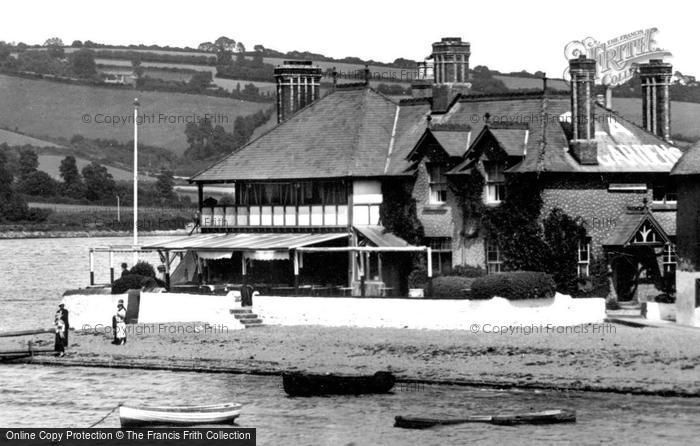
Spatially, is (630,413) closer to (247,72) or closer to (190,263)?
(190,263)

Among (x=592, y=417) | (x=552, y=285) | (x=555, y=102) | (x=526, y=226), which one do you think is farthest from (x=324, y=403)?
(x=555, y=102)

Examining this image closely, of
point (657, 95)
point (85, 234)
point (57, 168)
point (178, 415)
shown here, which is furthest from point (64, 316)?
point (57, 168)

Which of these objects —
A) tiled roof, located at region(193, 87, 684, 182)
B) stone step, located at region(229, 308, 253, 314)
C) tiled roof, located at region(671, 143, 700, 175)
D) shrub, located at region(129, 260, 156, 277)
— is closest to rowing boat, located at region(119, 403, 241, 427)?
stone step, located at region(229, 308, 253, 314)

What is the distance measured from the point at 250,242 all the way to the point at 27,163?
235 ft

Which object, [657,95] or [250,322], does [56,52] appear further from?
[250,322]

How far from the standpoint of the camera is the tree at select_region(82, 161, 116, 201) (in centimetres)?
12388

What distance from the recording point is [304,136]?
200 feet

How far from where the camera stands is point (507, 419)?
35.5 meters

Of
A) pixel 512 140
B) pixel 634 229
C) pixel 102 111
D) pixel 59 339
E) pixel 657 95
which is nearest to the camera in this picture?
pixel 59 339

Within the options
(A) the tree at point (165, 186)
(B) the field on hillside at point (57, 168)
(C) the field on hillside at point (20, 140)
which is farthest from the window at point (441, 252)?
(C) the field on hillside at point (20, 140)

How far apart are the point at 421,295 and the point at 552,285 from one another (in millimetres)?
6289

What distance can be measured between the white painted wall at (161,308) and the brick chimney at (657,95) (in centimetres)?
1798

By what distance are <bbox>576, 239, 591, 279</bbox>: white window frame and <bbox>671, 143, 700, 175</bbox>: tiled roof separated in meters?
6.09

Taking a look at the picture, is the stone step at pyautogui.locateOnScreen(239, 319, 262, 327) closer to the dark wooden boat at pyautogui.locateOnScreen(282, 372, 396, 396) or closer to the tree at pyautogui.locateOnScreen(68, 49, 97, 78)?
the dark wooden boat at pyautogui.locateOnScreen(282, 372, 396, 396)
